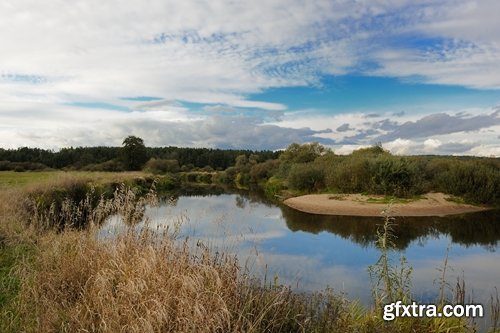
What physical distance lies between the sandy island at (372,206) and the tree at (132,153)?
52.5 metres

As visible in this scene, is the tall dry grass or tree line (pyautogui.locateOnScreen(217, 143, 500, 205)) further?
tree line (pyautogui.locateOnScreen(217, 143, 500, 205))

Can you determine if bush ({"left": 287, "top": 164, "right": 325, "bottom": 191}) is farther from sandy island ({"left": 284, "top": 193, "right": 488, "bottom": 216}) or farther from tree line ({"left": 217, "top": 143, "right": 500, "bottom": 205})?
sandy island ({"left": 284, "top": 193, "right": 488, "bottom": 216})

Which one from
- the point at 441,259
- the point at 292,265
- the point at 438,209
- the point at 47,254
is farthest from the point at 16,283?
the point at 438,209

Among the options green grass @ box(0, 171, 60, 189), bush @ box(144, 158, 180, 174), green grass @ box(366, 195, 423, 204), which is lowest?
green grass @ box(366, 195, 423, 204)

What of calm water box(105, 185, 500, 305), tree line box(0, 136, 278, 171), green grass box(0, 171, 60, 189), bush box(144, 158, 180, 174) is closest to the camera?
calm water box(105, 185, 500, 305)

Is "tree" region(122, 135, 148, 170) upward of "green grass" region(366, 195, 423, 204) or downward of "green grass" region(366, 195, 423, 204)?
upward

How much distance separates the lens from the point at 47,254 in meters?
7.88

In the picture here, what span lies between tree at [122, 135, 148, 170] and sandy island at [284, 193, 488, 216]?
52492 mm

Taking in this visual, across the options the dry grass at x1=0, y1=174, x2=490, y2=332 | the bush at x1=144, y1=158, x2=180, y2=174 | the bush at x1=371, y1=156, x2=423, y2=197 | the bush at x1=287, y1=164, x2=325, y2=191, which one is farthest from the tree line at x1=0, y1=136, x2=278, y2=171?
the dry grass at x1=0, y1=174, x2=490, y2=332

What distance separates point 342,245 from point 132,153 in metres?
66.4

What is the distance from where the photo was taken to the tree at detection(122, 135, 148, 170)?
76750mm

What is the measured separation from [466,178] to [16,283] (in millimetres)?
29171

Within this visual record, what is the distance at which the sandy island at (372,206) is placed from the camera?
25609 mm

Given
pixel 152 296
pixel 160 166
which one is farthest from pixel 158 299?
pixel 160 166
